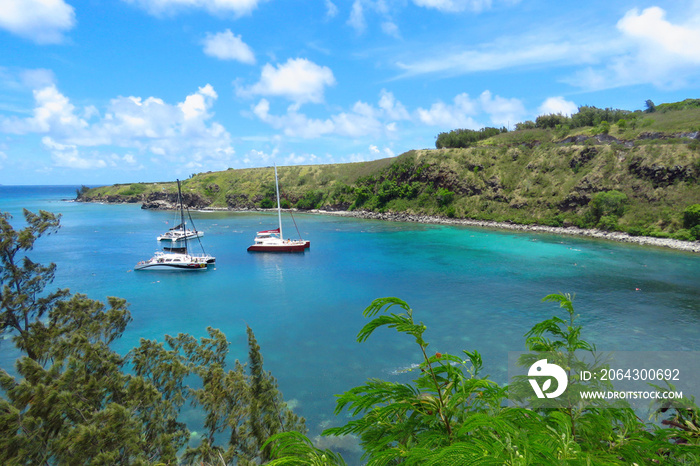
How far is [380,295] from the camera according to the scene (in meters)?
38.2

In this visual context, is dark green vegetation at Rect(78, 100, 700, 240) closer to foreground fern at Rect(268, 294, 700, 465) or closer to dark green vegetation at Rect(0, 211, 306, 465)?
foreground fern at Rect(268, 294, 700, 465)

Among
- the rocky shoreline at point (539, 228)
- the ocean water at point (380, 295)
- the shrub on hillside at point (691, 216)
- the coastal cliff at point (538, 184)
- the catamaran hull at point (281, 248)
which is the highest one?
the coastal cliff at point (538, 184)

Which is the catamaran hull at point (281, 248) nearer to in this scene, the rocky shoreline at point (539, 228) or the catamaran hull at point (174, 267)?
the catamaran hull at point (174, 267)

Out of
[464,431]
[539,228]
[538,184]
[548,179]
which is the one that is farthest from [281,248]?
[548,179]

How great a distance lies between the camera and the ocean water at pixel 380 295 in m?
25.8

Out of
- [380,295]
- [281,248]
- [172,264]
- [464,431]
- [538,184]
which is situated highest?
[538,184]

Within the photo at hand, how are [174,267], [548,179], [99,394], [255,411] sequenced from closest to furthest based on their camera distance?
[99,394] < [255,411] < [174,267] < [548,179]

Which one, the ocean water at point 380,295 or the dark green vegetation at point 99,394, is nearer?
the dark green vegetation at point 99,394

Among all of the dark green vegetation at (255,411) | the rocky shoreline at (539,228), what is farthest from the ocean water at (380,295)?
the dark green vegetation at (255,411)

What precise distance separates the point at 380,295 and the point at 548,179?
70313 mm

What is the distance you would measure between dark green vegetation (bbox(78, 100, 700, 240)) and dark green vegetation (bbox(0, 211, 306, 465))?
73193 millimetres

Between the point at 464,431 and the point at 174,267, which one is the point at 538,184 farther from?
the point at 464,431

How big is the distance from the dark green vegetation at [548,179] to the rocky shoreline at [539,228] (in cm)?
168

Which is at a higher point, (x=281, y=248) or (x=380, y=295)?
(x=281, y=248)
